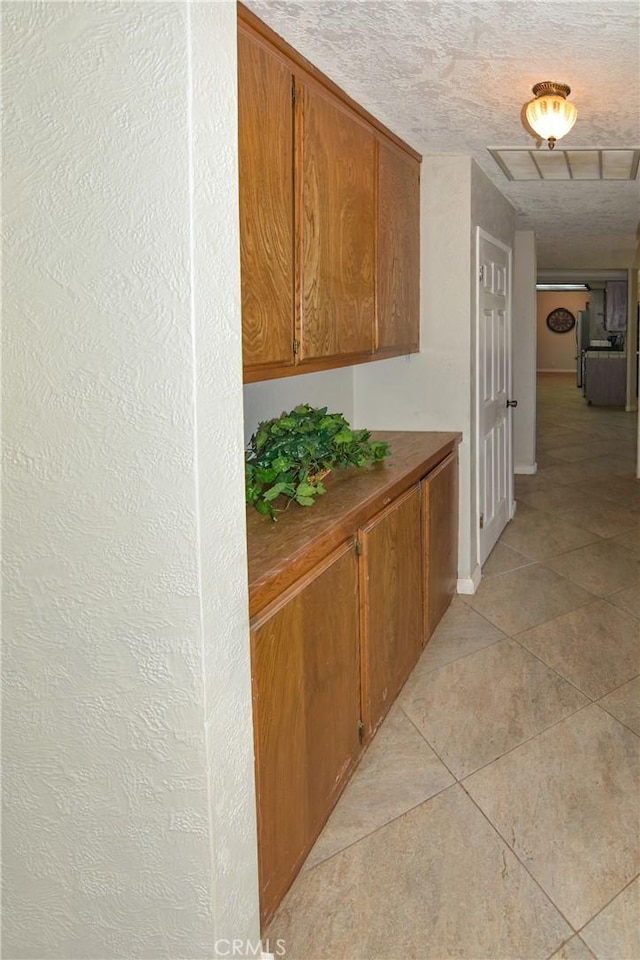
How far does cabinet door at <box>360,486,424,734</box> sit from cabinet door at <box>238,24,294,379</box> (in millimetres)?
688

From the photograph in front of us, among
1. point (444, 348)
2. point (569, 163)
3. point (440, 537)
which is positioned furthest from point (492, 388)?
point (440, 537)

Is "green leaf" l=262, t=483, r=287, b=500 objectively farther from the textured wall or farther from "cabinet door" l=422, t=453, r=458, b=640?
"cabinet door" l=422, t=453, r=458, b=640

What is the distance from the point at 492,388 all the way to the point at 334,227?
7.66 ft

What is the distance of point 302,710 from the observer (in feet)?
6.46

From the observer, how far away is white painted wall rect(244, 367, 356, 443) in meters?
3.02

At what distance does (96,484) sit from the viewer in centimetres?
140

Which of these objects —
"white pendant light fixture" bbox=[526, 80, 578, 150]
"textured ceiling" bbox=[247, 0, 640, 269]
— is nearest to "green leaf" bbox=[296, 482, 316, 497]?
"textured ceiling" bbox=[247, 0, 640, 269]

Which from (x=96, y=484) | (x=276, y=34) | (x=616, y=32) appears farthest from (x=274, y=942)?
(x=616, y=32)

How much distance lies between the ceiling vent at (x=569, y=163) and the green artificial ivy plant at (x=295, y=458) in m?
1.85

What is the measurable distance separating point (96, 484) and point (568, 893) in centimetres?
160

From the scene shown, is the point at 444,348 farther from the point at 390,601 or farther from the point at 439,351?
the point at 390,601

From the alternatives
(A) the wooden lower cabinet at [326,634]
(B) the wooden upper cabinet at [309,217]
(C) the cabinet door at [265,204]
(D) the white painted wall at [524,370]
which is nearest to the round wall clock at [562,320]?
(D) the white painted wall at [524,370]

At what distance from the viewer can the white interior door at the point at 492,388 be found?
171 inches

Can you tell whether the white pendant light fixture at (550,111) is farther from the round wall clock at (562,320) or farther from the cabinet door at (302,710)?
the round wall clock at (562,320)
